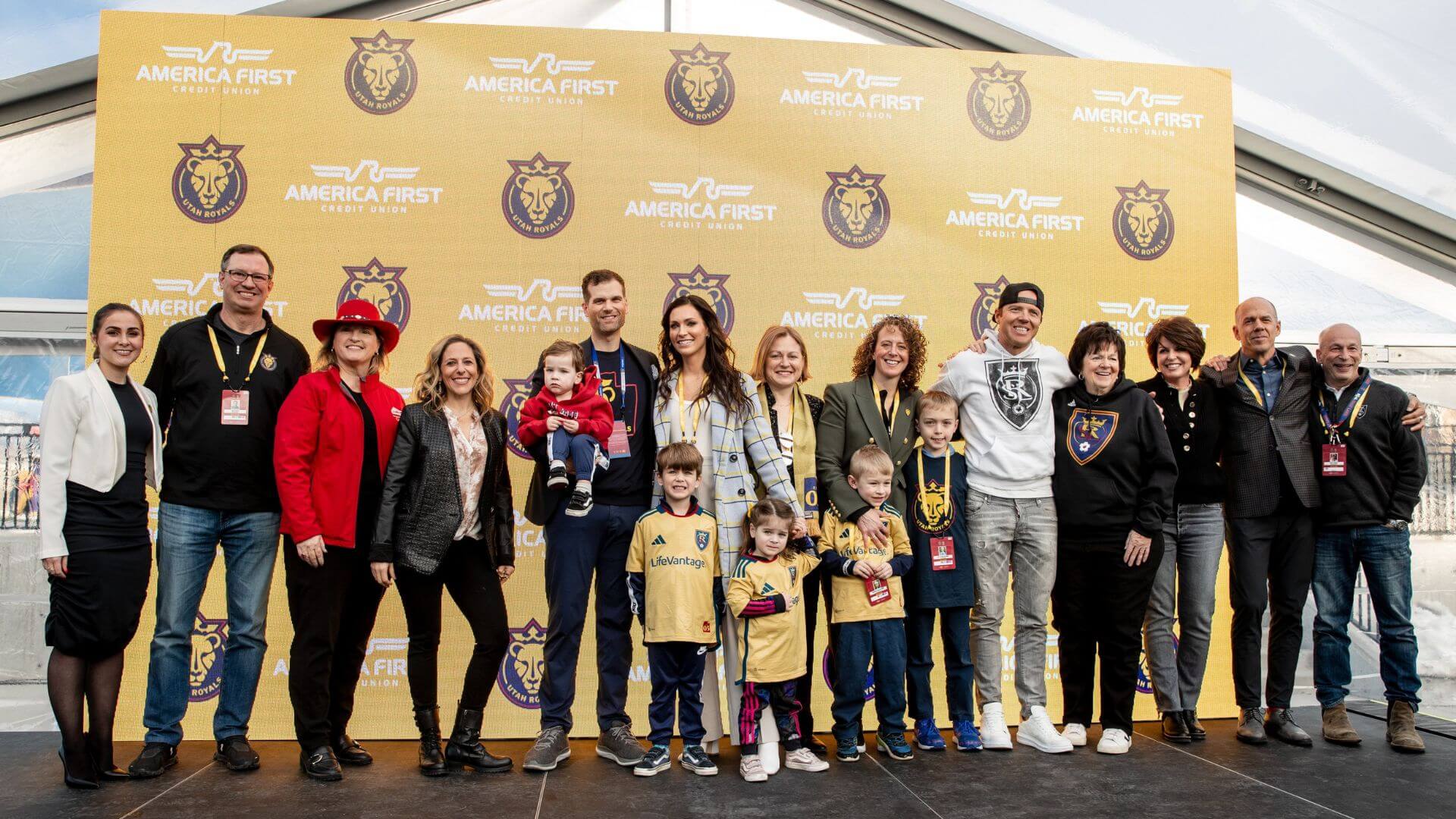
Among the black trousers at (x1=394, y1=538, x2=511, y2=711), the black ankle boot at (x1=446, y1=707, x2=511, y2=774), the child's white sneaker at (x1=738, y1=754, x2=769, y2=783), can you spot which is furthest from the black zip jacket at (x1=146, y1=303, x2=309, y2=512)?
the child's white sneaker at (x1=738, y1=754, x2=769, y2=783)

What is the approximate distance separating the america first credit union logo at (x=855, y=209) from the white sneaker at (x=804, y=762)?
2.24 m

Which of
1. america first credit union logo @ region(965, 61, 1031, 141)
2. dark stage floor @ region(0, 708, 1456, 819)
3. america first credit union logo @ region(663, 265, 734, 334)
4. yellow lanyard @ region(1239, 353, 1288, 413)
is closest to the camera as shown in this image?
dark stage floor @ region(0, 708, 1456, 819)

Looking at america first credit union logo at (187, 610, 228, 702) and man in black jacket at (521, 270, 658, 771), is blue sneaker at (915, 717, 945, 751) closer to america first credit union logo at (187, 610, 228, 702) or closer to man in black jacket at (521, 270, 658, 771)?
man in black jacket at (521, 270, 658, 771)

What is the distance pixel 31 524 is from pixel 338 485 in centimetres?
214

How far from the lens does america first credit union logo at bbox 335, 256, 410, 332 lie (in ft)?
13.6

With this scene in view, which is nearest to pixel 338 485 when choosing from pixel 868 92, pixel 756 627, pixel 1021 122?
pixel 756 627

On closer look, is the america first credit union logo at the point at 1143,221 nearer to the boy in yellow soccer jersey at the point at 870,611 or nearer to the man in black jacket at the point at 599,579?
the boy in yellow soccer jersey at the point at 870,611

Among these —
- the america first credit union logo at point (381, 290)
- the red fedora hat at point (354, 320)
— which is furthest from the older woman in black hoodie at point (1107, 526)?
the america first credit union logo at point (381, 290)

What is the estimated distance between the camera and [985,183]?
4.49m

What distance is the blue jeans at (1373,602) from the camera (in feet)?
12.3

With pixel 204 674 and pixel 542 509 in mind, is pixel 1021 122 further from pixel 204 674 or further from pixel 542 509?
pixel 204 674

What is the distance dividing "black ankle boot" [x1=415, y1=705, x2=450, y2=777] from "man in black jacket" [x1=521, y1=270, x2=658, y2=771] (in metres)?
0.29

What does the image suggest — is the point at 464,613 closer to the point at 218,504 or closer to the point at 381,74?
the point at 218,504

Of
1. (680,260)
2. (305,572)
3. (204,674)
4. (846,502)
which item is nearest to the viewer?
(305,572)
